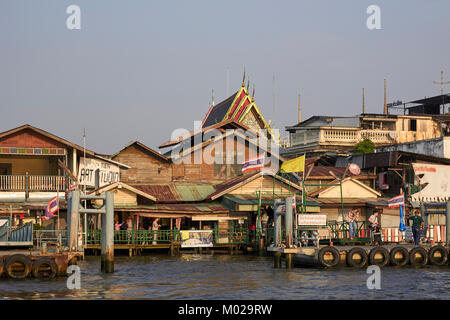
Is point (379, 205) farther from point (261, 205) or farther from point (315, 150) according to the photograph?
point (315, 150)

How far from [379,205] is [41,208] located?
786 inches

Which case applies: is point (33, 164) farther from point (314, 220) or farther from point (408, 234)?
point (408, 234)

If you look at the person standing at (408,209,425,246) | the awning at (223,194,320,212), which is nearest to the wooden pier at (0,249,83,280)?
the awning at (223,194,320,212)

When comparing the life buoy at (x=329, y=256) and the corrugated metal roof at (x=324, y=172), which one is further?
the corrugated metal roof at (x=324, y=172)

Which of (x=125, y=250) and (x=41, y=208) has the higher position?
(x=41, y=208)

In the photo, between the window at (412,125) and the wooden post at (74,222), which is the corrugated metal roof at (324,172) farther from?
the wooden post at (74,222)

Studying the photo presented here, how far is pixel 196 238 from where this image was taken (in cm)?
3972

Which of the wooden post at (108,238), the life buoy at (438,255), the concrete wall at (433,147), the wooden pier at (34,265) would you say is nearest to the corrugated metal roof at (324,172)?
the concrete wall at (433,147)

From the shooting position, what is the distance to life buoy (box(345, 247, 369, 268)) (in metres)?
31.1

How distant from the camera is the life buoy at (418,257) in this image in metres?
32.4

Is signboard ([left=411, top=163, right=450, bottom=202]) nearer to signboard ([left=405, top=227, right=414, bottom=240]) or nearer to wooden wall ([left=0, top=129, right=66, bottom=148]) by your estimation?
signboard ([left=405, top=227, right=414, bottom=240])

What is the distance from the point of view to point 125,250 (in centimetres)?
3991

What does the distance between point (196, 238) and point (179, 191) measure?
19.9 feet
